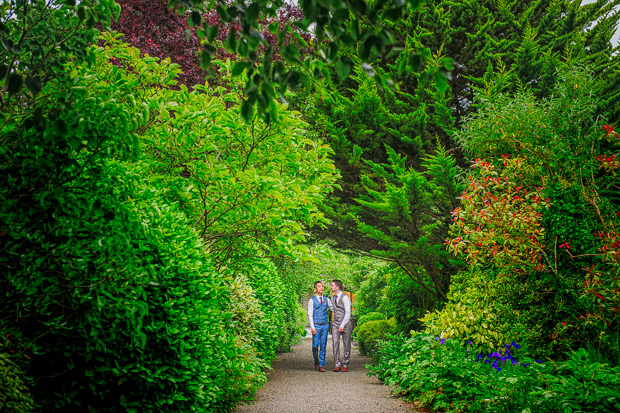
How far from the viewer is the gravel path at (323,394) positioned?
5.84 metres

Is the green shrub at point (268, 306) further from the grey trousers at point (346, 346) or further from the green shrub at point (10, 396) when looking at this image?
the green shrub at point (10, 396)

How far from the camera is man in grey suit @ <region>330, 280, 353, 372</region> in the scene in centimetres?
1001

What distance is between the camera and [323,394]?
22.7 ft

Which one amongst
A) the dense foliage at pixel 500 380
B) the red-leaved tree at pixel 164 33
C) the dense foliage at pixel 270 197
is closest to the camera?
the dense foliage at pixel 270 197

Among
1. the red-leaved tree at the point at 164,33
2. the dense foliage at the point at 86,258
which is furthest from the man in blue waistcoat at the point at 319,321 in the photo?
the dense foliage at the point at 86,258

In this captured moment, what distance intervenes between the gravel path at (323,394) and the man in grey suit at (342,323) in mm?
315

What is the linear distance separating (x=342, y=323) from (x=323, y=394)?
315 cm

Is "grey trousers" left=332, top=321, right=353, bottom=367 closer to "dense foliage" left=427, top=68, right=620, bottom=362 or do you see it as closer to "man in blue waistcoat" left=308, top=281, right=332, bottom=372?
"man in blue waistcoat" left=308, top=281, right=332, bottom=372

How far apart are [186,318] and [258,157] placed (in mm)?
2705

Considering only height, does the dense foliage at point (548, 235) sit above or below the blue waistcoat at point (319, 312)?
above

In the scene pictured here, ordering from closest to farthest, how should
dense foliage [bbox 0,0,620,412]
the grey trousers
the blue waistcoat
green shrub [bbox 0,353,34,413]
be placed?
green shrub [bbox 0,353,34,413] < dense foliage [bbox 0,0,620,412] < the blue waistcoat < the grey trousers

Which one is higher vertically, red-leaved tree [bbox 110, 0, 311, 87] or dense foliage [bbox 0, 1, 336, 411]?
red-leaved tree [bbox 110, 0, 311, 87]

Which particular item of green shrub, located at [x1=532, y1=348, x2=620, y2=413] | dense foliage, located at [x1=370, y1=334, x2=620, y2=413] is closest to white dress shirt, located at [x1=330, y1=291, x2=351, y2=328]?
dense foliage, located at [x1=370, y1=334, x2=620, y2=413]

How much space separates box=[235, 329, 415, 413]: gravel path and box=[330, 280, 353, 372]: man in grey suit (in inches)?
12.4
